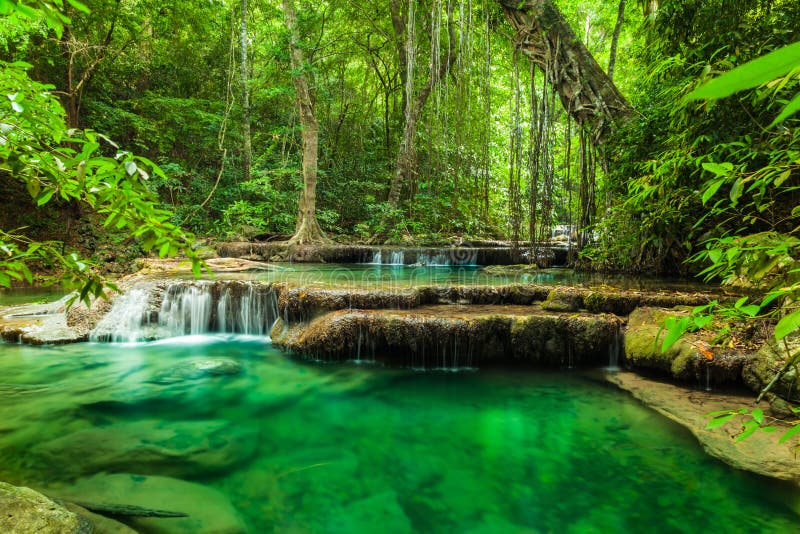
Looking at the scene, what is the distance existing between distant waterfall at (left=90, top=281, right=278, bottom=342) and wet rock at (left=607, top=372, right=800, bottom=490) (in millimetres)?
4550

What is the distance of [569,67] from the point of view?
6789 mm

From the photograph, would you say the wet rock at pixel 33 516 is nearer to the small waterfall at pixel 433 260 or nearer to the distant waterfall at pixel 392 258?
the distant waterfall at pixel 392 258

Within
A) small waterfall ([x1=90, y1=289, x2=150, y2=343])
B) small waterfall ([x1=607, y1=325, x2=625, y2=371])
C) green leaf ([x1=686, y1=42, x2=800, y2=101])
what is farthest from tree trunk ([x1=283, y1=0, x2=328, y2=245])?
green leaf ([x1=686, y1=42, x2=800, y2=101])

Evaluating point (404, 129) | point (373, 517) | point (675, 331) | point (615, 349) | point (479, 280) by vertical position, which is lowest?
point (373, 517)

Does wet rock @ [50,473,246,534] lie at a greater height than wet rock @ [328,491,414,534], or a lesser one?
greater

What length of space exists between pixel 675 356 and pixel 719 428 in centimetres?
81

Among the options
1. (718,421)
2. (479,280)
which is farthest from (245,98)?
(718,421)

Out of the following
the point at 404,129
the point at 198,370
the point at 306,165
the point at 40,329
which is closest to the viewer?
the point at 198,370

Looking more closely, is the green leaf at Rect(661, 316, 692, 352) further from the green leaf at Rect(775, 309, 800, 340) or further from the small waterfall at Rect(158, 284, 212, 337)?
the small waterfall at Rect(158, 284, 212, 337)

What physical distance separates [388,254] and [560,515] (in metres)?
7.16

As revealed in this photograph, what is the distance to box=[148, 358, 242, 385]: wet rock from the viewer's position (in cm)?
420

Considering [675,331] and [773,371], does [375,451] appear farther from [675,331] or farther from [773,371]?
[773,371]

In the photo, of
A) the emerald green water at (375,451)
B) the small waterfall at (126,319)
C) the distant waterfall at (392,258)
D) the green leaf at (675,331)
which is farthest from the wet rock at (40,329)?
the green leaf at (675,331)

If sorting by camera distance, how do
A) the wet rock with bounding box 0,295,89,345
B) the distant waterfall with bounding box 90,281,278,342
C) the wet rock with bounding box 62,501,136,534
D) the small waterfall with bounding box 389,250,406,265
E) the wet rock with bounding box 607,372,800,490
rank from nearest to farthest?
the wet rock with bounding box 62,501,136,534 → the wet rock with bounding box 607,372,800,490 → the wet rock with bounding box 0,295,89,345 → the distant waterfall with bounding box 90,281,278,342 → the small waterfall with bounding box 389,250,406,265
